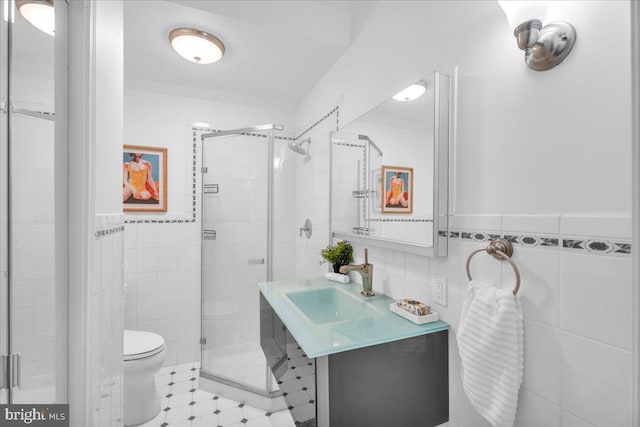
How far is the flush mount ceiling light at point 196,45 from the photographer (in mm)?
1752

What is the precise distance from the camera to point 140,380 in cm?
179

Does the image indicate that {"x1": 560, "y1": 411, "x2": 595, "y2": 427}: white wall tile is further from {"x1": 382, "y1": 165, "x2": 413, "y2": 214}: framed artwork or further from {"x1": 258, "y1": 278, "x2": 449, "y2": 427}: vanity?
{"x1": 382, "y1": 165, "x2": 413, "y2": 214}: framed artwork

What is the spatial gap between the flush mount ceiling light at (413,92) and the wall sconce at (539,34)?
16.0 inches

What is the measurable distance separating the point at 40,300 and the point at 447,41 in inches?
61.9

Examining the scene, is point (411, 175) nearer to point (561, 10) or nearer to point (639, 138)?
point (561, 10)

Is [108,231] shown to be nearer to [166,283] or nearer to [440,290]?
[440,290]

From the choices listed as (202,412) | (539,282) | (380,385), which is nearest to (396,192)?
(539,282)

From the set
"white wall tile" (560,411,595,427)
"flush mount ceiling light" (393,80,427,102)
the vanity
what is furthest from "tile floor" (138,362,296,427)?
"flush mount ceiling light" (393,80,427,102)

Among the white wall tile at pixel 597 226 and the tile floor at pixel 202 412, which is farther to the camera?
the tile floor at pixel 202 412

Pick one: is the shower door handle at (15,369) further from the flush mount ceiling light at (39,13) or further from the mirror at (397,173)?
the mirror at (397,173)

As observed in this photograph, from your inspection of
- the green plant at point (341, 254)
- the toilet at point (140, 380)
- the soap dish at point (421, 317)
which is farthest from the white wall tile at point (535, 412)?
the toilet at point (140, 380)

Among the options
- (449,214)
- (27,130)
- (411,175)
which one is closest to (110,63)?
(27,130)

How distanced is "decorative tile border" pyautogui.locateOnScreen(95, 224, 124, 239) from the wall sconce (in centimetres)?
138

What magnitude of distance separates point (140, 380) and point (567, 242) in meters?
2.24
